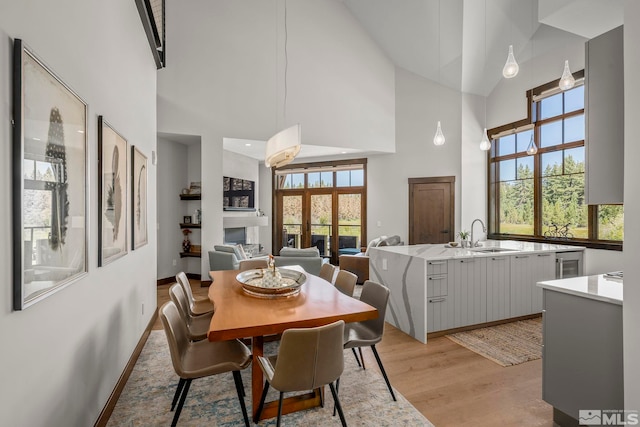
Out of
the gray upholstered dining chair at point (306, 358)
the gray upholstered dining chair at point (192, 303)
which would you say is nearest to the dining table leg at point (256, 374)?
the gray upholstered dining chair at point (306, 358)

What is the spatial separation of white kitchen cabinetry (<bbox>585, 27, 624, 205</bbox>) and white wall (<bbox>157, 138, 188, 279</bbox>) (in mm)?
5999

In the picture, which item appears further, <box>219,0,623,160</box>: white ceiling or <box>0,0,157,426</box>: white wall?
<box>219,0,623,160</box>: white ceiling

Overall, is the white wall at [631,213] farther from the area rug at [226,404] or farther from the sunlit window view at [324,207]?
the sunlit window view at [324,207]

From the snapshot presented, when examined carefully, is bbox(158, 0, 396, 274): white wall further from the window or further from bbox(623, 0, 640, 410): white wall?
bbox(623, 0, 640, 410): white wall

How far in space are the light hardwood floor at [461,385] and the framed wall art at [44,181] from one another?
7.40ft

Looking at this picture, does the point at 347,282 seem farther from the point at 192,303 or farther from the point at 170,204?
the point at 170,204

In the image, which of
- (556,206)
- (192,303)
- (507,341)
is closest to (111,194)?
(192,303)

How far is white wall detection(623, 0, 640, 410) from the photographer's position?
144cm

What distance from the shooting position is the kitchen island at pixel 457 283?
3361 millimetres

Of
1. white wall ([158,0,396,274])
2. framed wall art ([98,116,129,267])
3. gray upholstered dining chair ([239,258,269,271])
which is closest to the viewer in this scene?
framed wall art ([98,116,129,267])

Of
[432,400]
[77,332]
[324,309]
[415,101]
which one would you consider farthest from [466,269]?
[415,101]

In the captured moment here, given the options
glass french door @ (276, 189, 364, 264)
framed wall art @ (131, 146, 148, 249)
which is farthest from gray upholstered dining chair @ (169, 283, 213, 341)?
glass french door @ (276, 189, 364, 264)

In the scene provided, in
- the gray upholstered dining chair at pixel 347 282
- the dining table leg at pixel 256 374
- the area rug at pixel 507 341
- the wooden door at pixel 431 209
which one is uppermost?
the wooden door at pixel 431 209

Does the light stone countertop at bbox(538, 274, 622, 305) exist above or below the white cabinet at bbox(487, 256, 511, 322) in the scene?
above
